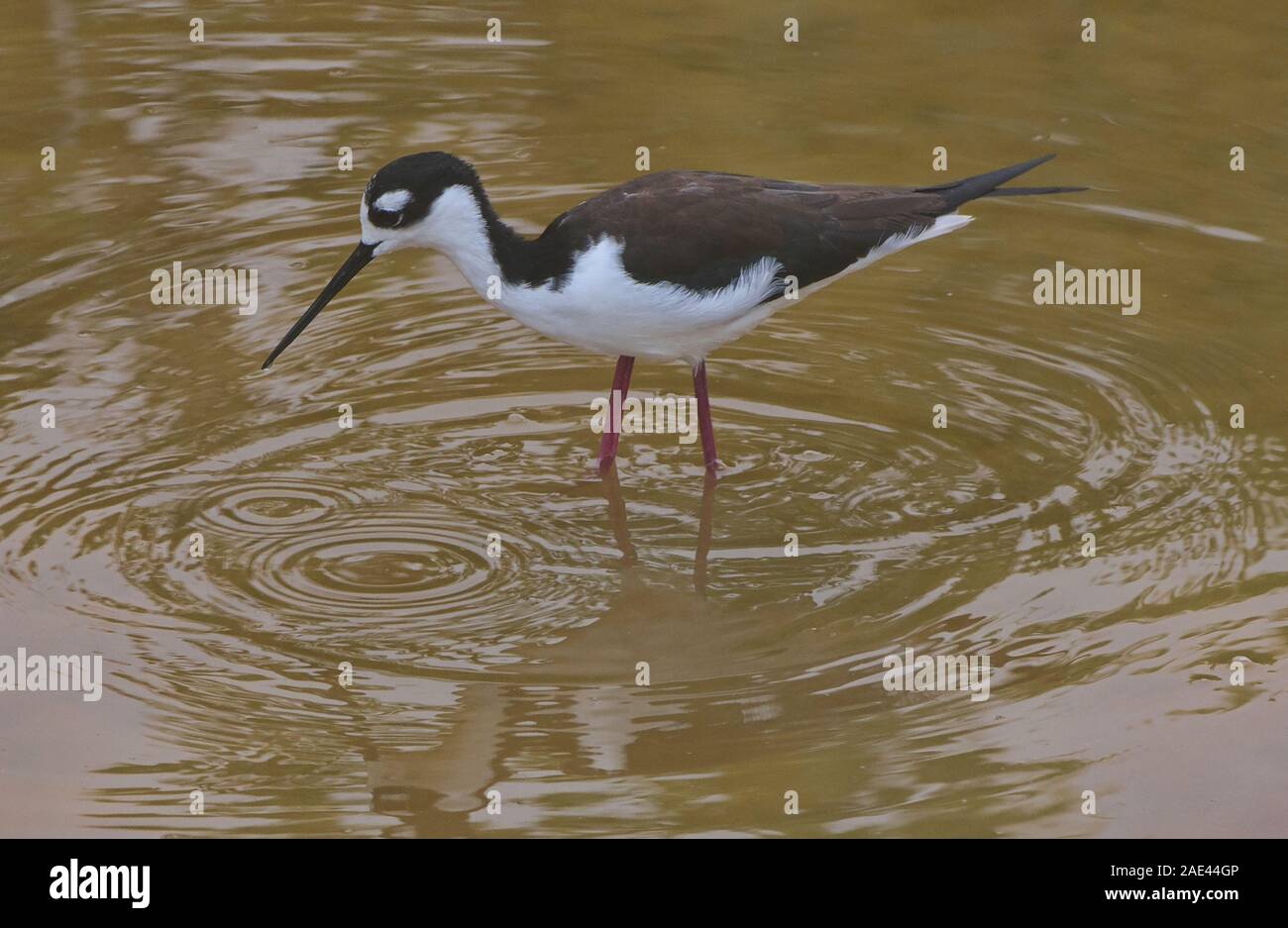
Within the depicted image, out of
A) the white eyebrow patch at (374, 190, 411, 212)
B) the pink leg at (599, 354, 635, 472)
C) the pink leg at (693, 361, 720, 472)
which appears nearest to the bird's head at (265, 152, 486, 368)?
the white eyebrow patch at (374, 190, 411, 212)

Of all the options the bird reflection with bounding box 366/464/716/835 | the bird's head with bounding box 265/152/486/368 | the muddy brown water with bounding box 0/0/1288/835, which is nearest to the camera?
the bird reflection with bounding box 366/464/716/835

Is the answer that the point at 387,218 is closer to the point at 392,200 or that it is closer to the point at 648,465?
the point at 392,200

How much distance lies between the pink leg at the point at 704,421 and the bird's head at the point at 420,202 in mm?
1151

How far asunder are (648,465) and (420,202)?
156 centimetres

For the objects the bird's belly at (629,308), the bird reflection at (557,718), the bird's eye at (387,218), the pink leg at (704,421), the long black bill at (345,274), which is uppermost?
the bird's eye at (387,218)

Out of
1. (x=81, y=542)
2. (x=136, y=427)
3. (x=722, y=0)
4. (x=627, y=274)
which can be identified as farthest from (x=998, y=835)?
(x=722, y=0)

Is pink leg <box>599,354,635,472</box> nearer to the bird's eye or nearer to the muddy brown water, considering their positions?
the muddy brown water

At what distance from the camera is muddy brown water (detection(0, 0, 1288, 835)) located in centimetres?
565

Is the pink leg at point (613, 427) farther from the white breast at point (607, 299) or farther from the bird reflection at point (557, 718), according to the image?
the bird reflection at point (557, 718)

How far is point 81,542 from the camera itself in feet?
22.3

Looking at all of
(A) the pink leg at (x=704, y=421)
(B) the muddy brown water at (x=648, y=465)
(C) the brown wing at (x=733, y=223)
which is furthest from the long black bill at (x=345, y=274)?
(A) the pink leg at (x=704, y=421)

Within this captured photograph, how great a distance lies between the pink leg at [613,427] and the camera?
749 centimetres

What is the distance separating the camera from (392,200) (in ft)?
22.5

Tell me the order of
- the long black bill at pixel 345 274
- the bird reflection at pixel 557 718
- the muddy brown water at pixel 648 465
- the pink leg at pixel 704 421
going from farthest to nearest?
the pink leg at pixel 704 421 → the long black bill at pixel 345 274 → the muddy brown water at pixel 648 465 → the bird reflection at pixel 557 718
